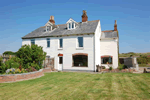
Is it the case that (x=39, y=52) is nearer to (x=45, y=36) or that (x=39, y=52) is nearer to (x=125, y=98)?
(x=45, y=36)

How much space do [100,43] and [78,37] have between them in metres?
6.28

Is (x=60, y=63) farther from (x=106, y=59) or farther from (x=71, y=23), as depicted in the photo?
(x=106, y=59)

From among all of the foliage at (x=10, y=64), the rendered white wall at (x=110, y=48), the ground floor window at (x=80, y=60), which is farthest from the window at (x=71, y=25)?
the foliage at (x=10, y=64)

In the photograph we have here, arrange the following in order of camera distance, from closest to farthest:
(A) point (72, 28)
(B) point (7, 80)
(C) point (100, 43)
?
1. (B) point (7, 80)
2. (A) point (72, 28)
3. (C) point (100, 43)

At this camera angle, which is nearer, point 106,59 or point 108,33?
point 106,59

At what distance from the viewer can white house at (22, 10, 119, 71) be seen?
63.8 feet

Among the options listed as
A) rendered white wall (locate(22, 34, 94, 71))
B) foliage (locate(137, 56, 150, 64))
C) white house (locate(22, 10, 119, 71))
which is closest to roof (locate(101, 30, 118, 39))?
white house (locate(22, 10, 119, 71))

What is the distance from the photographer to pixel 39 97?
251 inches

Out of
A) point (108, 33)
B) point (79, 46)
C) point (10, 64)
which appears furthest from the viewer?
A: point (108, 33)

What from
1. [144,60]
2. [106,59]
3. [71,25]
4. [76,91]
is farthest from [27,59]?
[144,60]

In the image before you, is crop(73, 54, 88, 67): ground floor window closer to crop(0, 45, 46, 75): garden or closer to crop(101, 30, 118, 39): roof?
crop(0, 45, 46, 75): garden

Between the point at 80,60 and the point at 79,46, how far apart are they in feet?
8.40

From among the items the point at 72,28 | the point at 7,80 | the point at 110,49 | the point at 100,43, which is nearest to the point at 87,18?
the point at 72,28

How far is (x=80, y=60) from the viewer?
2055 cm
